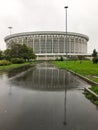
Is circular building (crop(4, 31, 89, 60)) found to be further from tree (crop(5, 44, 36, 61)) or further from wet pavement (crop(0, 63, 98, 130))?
wet pavement (crop(0, 63, 98, 130))

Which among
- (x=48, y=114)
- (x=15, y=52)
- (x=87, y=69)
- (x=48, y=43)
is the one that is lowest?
(x=48, y=114)

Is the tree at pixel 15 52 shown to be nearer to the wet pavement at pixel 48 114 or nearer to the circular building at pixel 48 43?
the wet pavement at pixel 48 114

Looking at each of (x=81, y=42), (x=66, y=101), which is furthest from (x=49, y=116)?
(x=81, y=42)

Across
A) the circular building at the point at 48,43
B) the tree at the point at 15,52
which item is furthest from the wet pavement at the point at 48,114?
→ the circular building at the point at 48,43

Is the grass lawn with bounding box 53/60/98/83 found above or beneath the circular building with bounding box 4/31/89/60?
beneath

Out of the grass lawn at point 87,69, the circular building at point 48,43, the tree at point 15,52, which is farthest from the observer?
the circular building at point 48,43

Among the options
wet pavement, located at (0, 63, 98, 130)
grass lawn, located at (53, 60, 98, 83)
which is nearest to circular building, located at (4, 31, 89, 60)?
grass lawn, located at (53, 60, 98, 83)

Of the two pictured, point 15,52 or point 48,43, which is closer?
point 15,52

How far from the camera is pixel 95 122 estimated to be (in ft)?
20.1

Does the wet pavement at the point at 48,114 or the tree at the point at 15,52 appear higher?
the tree at the point at 15,52

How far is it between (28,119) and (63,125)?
118cm

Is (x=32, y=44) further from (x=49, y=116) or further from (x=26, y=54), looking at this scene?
(x=49, y=116)

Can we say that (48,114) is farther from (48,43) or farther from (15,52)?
(48,43)

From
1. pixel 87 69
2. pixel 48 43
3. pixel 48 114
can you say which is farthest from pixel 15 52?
pixel 48 43
